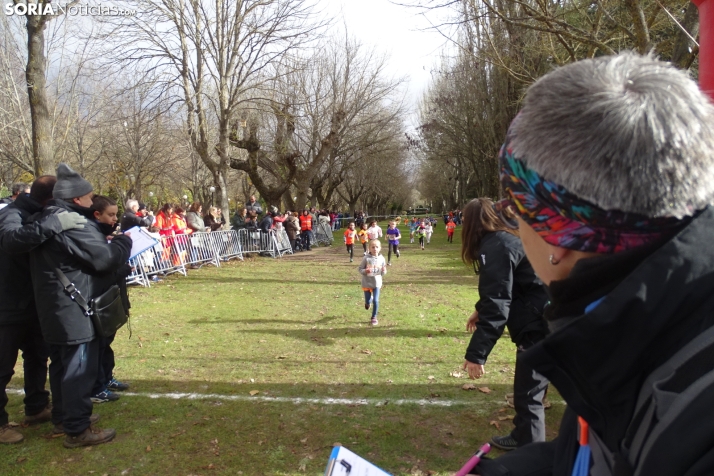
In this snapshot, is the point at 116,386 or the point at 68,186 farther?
the point at 116,386

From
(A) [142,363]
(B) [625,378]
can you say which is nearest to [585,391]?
(B) [625,378]

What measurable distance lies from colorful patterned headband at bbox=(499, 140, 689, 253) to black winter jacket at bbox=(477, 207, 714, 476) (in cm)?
3

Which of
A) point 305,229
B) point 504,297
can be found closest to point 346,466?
point 504,297

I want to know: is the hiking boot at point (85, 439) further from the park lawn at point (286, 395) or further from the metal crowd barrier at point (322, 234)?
the metal crowd barrier at point (322, 234)

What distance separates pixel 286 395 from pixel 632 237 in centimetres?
457

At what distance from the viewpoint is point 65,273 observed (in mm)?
3850

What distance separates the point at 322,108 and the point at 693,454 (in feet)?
93.0

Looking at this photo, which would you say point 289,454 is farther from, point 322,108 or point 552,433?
point 322,108

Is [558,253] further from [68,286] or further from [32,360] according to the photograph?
[32,360]

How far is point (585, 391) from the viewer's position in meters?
0.95

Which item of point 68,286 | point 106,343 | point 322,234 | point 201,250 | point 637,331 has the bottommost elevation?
point 106,343

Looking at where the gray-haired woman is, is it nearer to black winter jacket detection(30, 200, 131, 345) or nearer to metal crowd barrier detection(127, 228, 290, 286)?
black winter jacket detection(30, 200, 131, 345)

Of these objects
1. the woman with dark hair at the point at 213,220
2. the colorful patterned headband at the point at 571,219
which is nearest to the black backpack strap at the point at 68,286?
the colorful patterned headband at the point at 571,219

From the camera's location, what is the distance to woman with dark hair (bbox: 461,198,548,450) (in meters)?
3.20
